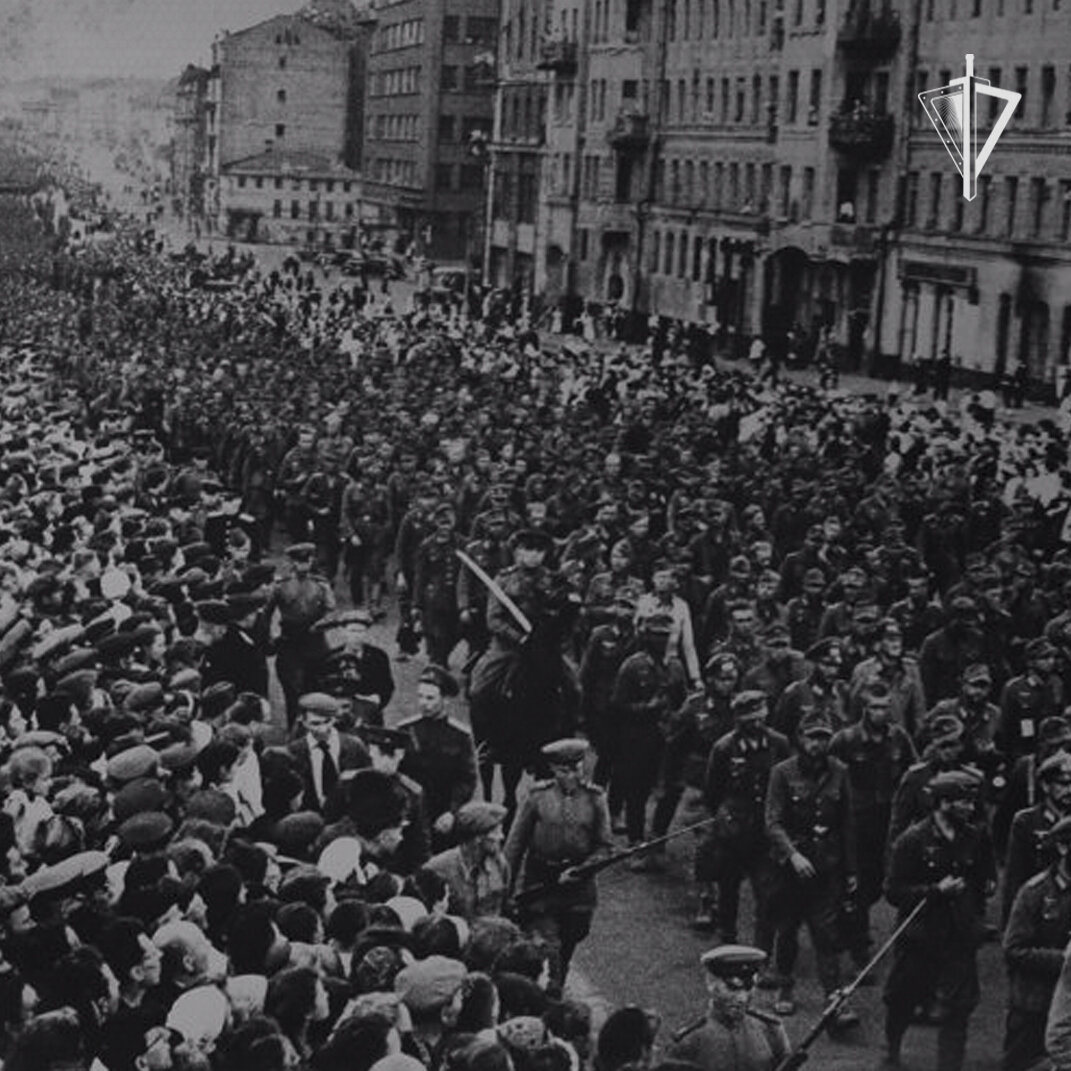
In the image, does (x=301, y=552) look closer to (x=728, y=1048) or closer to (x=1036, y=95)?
(x=728, y=1048)

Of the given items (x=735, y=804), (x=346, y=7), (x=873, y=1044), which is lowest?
(x=873, y=1044)

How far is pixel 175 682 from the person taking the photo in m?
14.1

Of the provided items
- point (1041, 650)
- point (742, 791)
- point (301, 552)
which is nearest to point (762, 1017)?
point (742, 791)

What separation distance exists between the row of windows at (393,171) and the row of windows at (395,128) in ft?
3.61

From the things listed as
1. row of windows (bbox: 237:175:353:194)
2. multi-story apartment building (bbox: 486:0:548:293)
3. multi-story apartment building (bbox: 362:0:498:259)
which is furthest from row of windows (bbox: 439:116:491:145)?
multi-story apartment building (bbox: 486:0:548:293)

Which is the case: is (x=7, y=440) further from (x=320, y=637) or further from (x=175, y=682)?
(x=175, y=682)

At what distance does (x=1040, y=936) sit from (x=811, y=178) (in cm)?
5799

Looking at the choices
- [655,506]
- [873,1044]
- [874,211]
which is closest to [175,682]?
[873,1044]

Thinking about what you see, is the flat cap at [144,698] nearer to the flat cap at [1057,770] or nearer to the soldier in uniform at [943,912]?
the soldier in uniform at [943,912]

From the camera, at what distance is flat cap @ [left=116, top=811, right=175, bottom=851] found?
10977mm

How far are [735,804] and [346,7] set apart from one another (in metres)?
122

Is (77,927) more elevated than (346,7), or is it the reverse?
(346,7)

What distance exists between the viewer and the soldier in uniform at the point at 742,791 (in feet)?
45.9

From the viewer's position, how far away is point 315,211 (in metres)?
120
